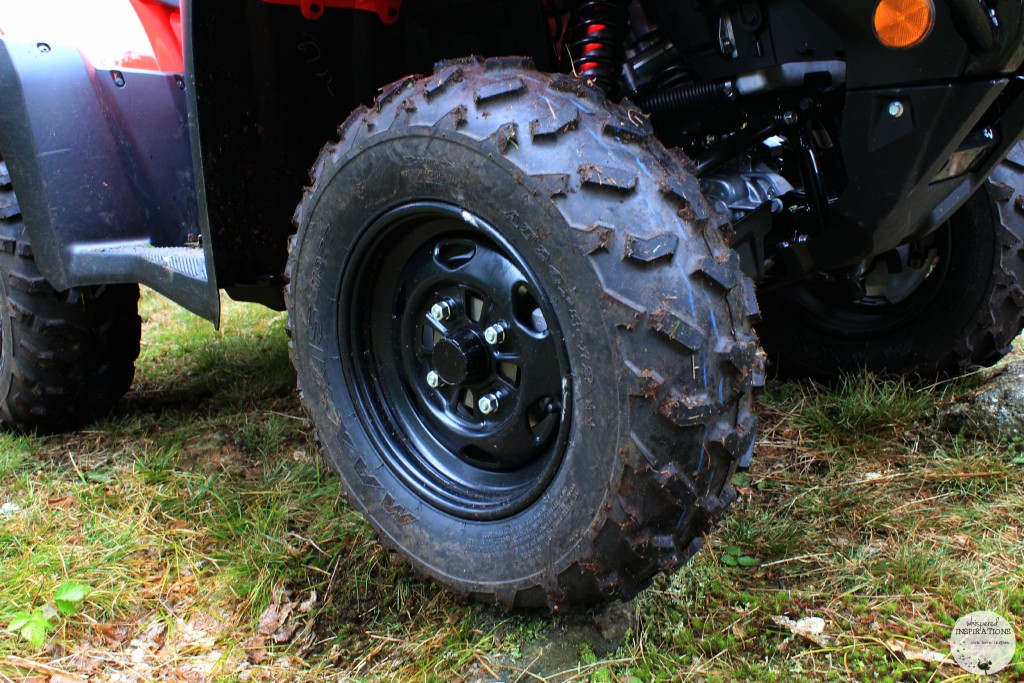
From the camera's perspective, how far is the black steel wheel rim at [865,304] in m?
2.94

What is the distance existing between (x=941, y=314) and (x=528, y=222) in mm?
1893

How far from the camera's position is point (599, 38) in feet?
6.84

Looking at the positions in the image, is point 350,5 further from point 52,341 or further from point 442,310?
point 52,341

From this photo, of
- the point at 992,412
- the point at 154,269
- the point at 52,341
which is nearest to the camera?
the point at 154,269

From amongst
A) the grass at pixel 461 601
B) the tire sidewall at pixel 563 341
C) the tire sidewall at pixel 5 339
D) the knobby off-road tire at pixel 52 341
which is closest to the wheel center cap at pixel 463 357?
the tire sidewall at pixel 563 341

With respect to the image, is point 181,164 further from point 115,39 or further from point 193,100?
point 193,100

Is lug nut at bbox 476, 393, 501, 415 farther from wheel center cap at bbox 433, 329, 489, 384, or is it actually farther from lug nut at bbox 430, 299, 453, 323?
lug nut at bbox 430, 299, 453, 323

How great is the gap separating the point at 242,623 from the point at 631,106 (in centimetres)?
155

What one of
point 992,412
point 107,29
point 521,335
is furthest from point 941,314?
point 107,29

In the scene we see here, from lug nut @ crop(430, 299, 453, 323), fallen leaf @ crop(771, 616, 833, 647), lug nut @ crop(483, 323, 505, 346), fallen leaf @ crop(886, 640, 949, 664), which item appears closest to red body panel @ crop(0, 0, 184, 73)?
lug nut @ crop(430, 299, 453, 323)

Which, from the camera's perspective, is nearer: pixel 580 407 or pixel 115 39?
pixel 580 407

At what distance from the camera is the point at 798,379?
3.35 m

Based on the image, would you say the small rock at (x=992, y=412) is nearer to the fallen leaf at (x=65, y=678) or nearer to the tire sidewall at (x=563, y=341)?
the tire sidewall at (x=563, y=341)

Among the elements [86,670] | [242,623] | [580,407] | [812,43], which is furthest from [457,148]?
[86,670]
